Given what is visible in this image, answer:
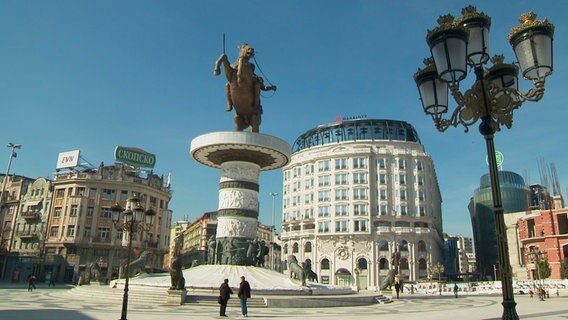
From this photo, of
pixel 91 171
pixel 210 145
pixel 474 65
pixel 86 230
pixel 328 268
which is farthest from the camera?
pixel 328 268

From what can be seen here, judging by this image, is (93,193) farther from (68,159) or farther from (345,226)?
(345,226)

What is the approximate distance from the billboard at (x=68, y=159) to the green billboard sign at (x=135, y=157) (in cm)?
555

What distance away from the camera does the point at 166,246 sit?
234ft

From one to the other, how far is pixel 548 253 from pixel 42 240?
7431cm

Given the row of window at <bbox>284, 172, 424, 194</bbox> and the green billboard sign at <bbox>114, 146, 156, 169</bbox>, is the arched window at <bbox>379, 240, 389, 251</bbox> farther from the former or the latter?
the green billboard sign at <bbox>114, 146, 156, 169</bbox>

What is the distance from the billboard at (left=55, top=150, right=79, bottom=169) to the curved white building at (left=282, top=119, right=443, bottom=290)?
130 ft

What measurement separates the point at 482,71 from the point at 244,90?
2316 centimetres

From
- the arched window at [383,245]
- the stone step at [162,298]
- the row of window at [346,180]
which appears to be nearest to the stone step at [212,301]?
the stone step at [162,298]

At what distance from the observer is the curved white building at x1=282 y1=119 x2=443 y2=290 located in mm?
74750

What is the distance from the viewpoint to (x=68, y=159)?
6544 cm

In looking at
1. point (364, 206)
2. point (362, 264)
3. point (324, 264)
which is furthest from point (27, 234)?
point (364, 206)

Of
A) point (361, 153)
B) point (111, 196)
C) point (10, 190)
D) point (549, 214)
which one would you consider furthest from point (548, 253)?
point (10, 190)

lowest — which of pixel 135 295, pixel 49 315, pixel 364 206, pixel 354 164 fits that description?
pixel 49 315

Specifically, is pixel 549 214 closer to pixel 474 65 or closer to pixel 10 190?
pixel 474 65
